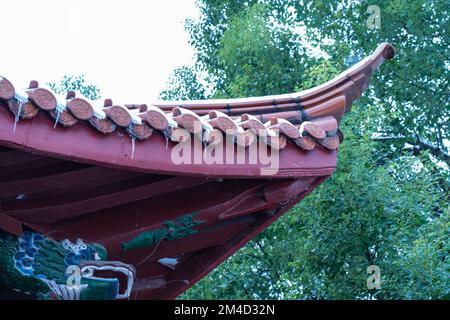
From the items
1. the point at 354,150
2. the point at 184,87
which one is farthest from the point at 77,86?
the point at 354,150

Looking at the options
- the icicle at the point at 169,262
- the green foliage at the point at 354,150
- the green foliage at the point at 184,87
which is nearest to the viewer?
the icicle at the point at 169,262

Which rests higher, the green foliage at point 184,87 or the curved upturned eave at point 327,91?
the green foliage at point 184,87

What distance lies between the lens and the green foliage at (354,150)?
709 cm

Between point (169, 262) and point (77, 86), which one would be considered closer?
point (169, 262)

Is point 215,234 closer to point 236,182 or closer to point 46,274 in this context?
point 236,182

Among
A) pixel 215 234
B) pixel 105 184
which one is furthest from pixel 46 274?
pixel 215 234

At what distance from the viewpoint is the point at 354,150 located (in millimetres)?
7340

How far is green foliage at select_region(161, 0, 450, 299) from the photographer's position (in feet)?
23.2

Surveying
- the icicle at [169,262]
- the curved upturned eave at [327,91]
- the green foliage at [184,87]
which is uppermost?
the green foliage at [184,87]

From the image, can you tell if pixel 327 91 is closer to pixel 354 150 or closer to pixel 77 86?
pixel 354 150

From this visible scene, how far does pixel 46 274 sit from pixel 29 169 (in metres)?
0.54

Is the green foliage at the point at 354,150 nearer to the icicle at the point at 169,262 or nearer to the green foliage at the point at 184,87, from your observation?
the green foliage at the point at 184,87

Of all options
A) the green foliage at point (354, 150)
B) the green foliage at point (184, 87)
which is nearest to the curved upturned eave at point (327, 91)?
the green foliage at point (354, 150)

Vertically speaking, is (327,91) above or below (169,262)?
above
